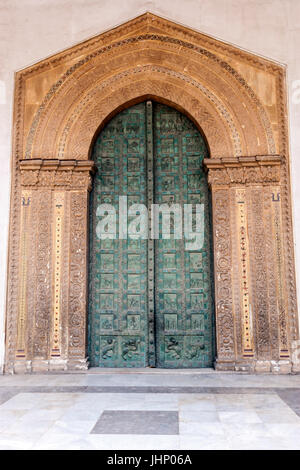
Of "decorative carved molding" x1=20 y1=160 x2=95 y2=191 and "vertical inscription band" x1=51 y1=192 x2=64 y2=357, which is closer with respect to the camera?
"vertical inscription band" x1=51 y1=192 x2=64 y2=357

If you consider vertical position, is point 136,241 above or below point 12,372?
above

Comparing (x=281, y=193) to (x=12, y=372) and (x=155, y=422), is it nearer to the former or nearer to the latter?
(x=155, y=422)

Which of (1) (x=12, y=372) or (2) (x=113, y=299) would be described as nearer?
(1) (x=12, y=372)

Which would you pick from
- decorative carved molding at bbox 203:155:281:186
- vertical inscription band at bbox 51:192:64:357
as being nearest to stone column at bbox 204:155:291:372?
decorative carved molding at bbox 203:155:281:186

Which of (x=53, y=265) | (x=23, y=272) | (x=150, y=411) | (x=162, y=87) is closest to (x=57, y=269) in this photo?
(x=53, y=265)

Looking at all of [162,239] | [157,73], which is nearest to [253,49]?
[157,73]

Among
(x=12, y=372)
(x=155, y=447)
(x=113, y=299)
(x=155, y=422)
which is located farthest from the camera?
(x=113, y=299)

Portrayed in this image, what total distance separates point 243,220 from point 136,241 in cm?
157

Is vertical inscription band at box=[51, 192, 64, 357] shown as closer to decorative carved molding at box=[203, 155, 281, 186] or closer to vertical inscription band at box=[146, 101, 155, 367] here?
vertical inscription band at box=[146, 101, 155, 367]

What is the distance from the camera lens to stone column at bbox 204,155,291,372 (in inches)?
221

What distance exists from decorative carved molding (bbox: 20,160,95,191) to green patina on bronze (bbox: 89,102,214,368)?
1.15 ft

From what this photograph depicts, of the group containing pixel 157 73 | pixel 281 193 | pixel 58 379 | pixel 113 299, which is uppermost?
pixel 157 73

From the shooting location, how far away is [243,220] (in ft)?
19.4

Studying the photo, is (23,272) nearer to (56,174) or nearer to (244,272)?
(56,174)
